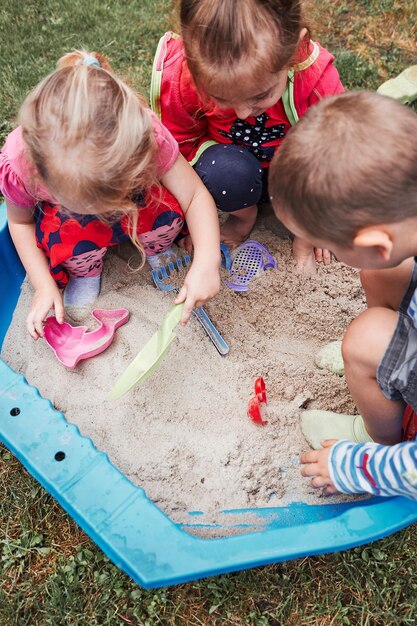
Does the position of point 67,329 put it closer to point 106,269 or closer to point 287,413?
point 106,269

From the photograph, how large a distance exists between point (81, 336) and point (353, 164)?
0.76 m

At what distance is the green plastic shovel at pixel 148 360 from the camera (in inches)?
47.1

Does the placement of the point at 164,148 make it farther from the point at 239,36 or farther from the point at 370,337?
the point at 370,337

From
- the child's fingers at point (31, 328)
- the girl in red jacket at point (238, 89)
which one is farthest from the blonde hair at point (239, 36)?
the child's fingers at point (31, 328)

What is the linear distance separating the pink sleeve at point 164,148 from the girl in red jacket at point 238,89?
9 cm

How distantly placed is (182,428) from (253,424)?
5.5 inches

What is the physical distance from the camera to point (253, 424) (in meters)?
1.27

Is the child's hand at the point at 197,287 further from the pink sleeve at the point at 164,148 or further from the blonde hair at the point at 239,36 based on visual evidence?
the blonde hair at the point at 239,36

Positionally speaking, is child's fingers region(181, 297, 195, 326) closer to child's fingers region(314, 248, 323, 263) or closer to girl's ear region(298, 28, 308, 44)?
child's fingers region(314, 248, 323, 263)

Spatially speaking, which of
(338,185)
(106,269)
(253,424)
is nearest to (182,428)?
(253,424)

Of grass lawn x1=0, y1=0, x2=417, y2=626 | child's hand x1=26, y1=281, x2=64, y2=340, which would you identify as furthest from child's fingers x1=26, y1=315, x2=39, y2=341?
grass lawn x1=0, y1=0, x2=417, y2=626

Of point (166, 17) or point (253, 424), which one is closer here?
point (253, 424)

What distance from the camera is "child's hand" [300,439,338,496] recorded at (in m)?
1.07

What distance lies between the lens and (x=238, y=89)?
1095 millimetres
